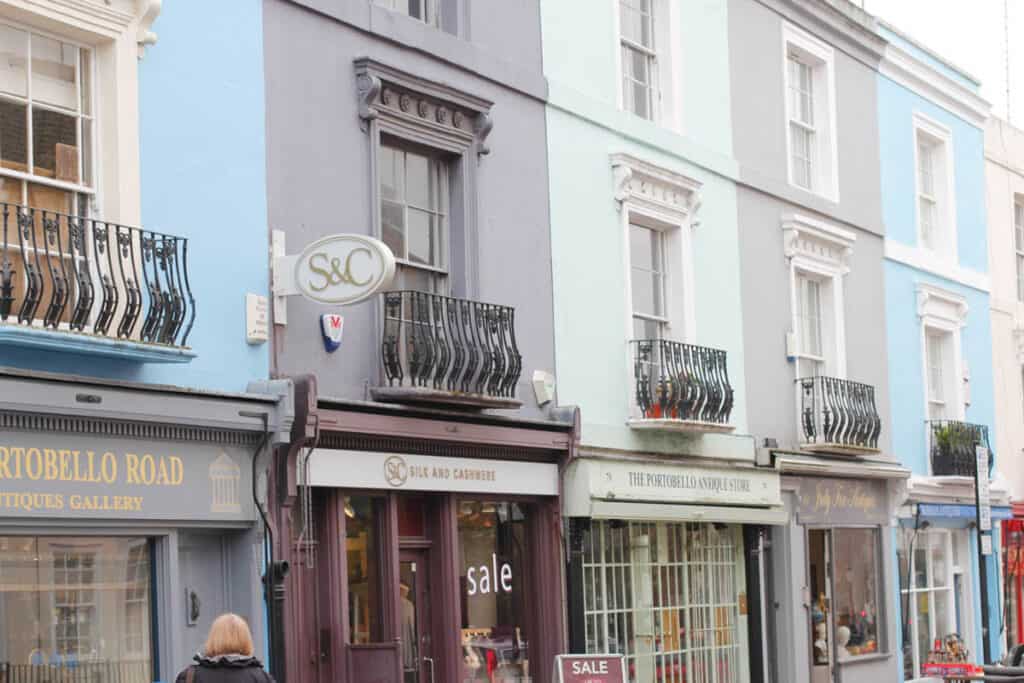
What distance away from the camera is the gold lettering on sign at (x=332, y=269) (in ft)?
42.8

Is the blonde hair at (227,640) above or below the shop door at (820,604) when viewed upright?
above

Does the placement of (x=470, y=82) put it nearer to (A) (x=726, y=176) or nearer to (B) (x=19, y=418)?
(A) (x=726, y=176)

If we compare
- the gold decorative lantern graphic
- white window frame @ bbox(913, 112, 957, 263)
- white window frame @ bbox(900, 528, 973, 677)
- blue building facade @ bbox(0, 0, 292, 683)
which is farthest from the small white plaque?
white window frame @ bbox(913, 112, 957, 263)

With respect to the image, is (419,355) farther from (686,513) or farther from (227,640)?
(227,640)

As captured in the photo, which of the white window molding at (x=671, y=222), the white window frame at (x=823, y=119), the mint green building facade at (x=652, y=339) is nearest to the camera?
the mint green building facade at (x=652, y=339)

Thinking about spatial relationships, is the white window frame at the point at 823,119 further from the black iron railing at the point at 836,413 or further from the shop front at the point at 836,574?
the shop front at the point at 836,574

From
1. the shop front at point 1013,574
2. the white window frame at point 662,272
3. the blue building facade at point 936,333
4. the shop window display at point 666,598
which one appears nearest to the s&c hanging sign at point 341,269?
the shop window display at point 666,598

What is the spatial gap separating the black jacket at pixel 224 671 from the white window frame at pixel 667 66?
438 inches

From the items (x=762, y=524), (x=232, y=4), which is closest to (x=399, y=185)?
(x=232, y=4)

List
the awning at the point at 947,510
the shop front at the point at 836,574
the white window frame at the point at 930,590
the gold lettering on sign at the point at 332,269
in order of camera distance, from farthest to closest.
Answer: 1. the awning at the point at 947,510
2. the white window frame at the point at 930,590
3. the shop front at the point at 836,574
4. the gold lettering on sign at the point at 332,269

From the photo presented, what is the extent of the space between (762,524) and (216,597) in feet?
29.8

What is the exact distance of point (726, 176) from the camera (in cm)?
2055

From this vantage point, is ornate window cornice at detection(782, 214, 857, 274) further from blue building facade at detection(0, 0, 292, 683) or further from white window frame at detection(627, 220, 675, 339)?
blue building facade at detection(0, 0, 292, 683)

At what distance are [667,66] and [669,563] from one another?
567 centimetres
